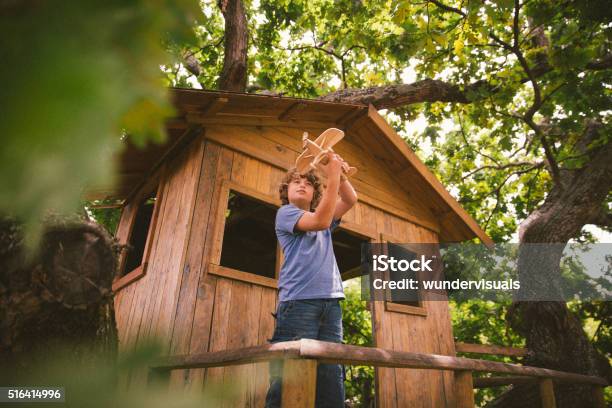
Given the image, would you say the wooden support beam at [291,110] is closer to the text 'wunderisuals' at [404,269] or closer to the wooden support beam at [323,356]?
the text 'wunderisuals' at [404,269]

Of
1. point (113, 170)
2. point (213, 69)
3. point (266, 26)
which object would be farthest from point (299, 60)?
point (113, 170)

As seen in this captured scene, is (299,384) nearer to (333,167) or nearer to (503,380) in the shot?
(333,167)

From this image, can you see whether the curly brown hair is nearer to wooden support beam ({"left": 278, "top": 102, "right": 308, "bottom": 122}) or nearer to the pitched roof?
the pitched roof

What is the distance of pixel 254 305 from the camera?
408cm

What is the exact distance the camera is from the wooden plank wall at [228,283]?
12.1 ft

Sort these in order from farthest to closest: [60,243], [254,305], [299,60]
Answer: [299,60]
[254,305]
[60,243]

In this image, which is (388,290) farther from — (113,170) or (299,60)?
(299,60)

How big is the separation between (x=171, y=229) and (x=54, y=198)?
420 cm

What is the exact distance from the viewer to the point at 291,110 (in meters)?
4.97

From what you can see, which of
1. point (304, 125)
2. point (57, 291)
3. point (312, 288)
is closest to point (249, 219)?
point (304, 125)

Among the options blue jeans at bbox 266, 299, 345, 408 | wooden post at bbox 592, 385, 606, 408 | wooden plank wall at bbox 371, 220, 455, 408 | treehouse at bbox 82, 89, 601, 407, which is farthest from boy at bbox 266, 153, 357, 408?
wooden post at bbox 592, 385, 606, 408

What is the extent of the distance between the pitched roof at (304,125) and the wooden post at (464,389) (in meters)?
3.35

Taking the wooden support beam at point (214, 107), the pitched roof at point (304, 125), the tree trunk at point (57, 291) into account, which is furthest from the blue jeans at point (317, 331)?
the wooden support beam at point (214, 107)

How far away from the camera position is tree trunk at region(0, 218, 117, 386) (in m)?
1.00
